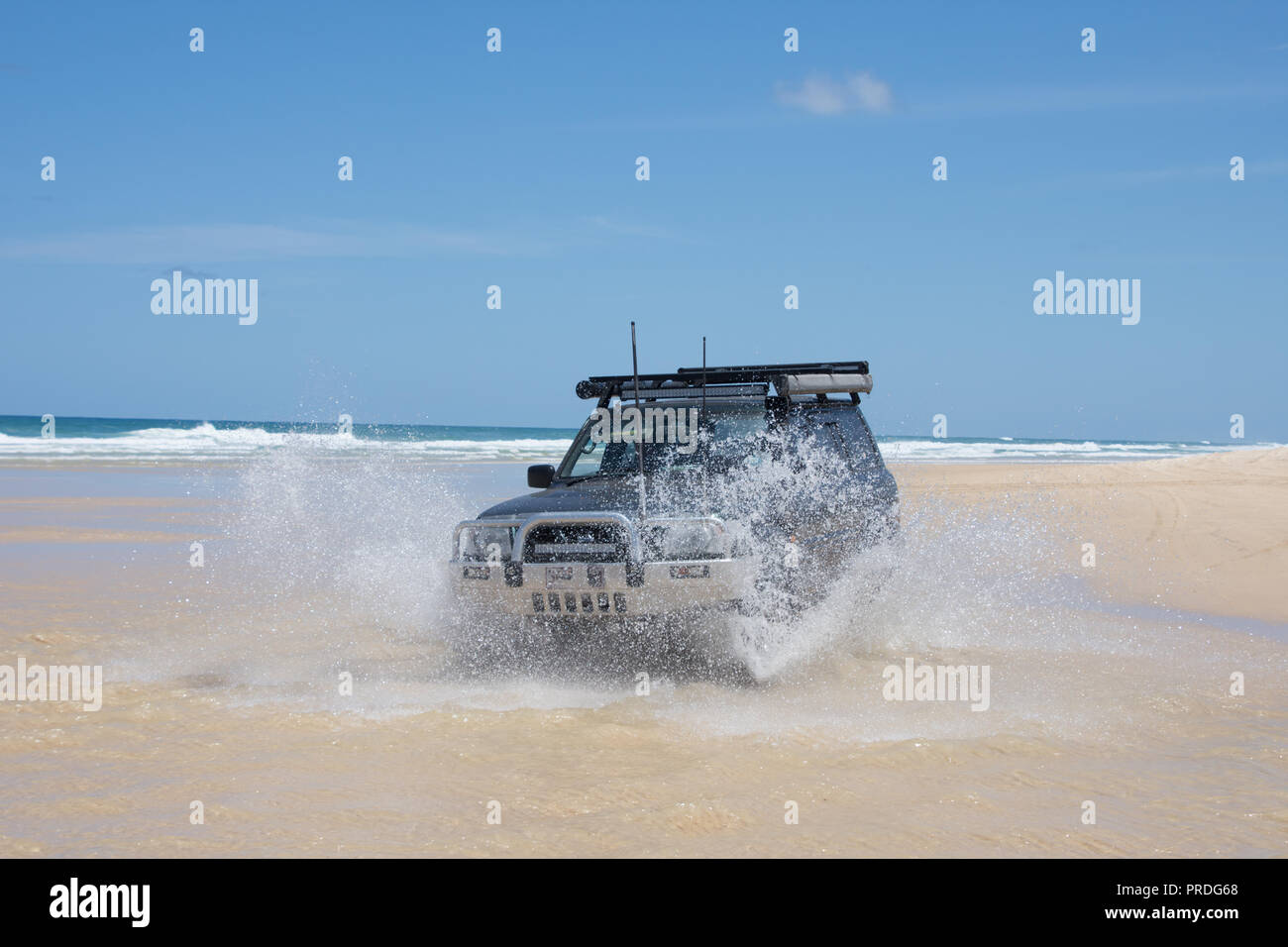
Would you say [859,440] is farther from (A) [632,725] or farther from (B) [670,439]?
(A) [632,725]

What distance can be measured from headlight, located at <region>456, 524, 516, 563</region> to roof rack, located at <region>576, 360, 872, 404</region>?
138 cm

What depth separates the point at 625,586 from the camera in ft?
21.0

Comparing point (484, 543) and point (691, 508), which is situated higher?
point (691, 508)

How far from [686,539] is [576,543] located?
26.0 inches

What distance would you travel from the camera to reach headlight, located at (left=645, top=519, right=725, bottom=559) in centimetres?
647
